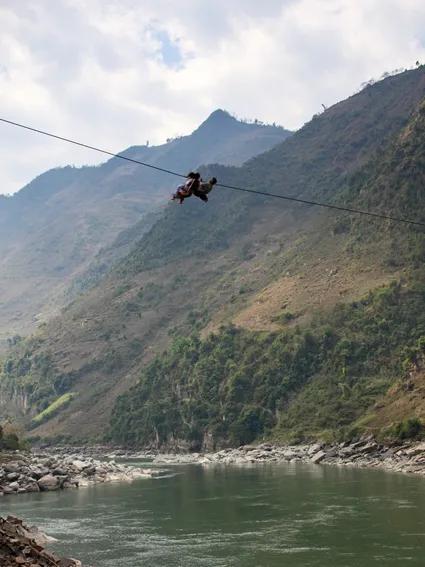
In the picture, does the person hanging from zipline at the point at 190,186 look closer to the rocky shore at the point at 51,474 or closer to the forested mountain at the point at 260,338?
the rocky shore at the point at 51,474

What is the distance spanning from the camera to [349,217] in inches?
4995

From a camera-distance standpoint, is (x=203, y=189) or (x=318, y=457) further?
(x=318, y=457)

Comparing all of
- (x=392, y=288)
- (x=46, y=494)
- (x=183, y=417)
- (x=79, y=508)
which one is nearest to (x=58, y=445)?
(x=183, y=417)

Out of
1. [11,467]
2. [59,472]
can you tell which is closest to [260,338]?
[59,472]

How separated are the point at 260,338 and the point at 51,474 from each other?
55.4 metres

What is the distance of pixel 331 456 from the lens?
72.7 metres

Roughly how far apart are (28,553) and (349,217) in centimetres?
10796

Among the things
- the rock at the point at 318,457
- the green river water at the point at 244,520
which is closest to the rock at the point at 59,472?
the green river water at the point at 244,520

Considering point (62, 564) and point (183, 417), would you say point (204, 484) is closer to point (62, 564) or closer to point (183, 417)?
point (62, 564)

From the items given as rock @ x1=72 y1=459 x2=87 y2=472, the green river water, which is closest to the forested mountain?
the green river water

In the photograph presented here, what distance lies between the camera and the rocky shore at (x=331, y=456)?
6172cm

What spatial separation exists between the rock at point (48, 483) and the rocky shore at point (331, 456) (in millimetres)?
26394

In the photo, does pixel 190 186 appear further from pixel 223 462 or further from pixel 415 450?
pixel 223 462

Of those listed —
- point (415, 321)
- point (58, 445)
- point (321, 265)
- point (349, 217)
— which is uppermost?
point (349, 217)
